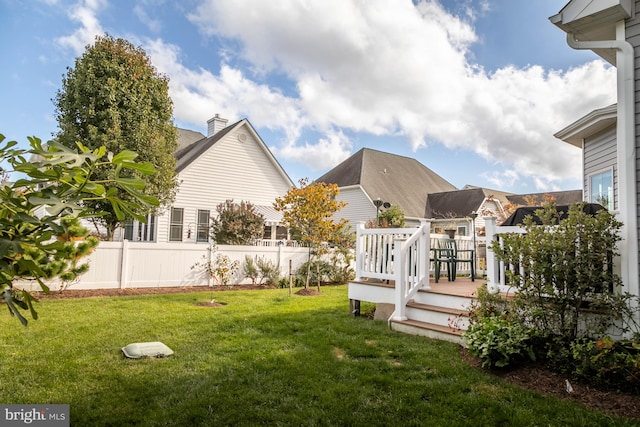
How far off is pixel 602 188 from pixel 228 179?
13300 mm

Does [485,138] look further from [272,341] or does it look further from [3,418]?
[3,418]

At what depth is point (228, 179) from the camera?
16859mm

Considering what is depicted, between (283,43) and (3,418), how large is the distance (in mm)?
8744

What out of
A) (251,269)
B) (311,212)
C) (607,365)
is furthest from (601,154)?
(251,269)

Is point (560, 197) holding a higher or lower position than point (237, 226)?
higher

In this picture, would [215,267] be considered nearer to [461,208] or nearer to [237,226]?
[237,226]

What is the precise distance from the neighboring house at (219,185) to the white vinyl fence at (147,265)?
4584 millimetres

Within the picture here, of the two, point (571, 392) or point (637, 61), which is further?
point (637, 61)

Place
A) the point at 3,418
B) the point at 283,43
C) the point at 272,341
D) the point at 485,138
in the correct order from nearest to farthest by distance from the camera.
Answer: the point at 3,418 < the point at 272,341 < the point at 283,43 < the point at 485,138

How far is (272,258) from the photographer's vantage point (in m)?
12.5

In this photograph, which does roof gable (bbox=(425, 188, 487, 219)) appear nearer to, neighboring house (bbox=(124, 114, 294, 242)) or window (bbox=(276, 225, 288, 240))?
window (bbox=(276, 225, 288, 240))

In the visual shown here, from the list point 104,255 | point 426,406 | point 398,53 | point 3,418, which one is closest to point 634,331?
point 426,406

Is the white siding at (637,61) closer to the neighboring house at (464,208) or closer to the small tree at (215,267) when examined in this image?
the small tree at (215,267)

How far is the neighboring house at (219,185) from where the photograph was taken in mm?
15680
